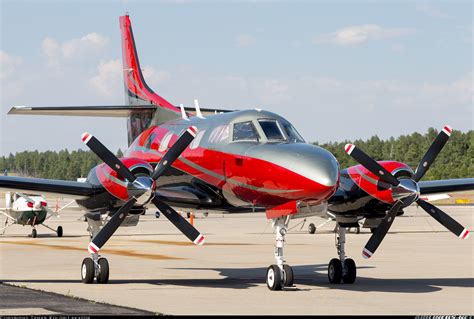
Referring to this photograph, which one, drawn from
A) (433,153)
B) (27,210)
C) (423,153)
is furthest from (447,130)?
(423,153)

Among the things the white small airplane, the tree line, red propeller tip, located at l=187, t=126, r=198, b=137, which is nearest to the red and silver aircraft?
red propeller tip, located at l=187, t=126, r=198, b=137

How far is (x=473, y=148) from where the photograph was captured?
164 m

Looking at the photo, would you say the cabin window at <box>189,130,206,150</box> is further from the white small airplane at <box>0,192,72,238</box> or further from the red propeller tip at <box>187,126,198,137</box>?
the white small airplane at <box>0,192,72,238</box>

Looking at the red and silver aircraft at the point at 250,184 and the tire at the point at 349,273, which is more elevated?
the red and silver aircraft at the point at 250,184

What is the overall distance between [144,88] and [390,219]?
11948mm

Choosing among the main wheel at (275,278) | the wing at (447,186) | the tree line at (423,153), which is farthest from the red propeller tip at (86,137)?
the tree line at (423,153)

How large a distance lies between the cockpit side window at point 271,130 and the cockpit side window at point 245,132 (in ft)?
0.78

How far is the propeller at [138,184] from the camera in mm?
19594

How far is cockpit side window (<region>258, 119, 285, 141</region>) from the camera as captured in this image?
762 inches

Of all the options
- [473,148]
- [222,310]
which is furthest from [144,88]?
[473,148]

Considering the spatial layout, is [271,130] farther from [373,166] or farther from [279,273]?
[279,273]

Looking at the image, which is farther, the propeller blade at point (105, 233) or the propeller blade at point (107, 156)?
the propeller blade at point (105, 233)

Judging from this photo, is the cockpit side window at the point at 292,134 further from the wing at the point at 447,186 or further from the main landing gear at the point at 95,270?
the main landing gear at the point at 95,270

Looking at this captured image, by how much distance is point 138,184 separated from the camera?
19578mm
